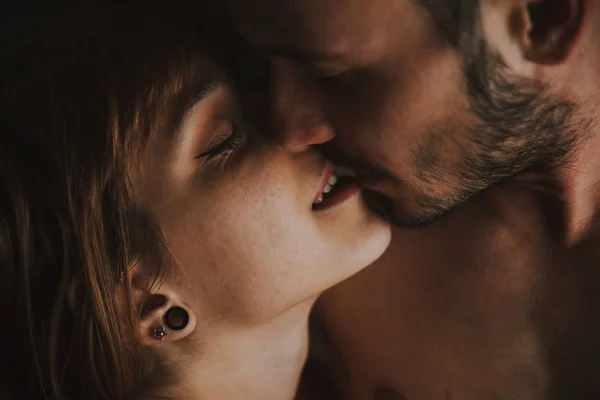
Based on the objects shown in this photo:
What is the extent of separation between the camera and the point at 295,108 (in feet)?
2.85

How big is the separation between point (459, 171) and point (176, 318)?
453 millimetres

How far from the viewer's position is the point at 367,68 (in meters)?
0.83

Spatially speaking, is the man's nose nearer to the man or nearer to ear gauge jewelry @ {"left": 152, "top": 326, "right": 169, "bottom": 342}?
the man

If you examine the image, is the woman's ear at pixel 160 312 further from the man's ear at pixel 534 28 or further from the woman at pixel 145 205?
the man's ear at pixel 534 28

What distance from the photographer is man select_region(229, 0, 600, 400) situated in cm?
79

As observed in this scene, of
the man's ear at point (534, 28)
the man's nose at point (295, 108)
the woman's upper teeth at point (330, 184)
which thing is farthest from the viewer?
the woman's upper teeth at point (330, 184)

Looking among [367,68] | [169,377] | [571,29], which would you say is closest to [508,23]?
[571,29]

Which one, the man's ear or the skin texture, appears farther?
the skin texture

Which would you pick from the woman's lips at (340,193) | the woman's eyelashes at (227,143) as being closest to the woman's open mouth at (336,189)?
the woman's lips at (340,193)

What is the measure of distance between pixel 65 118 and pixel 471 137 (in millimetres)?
553

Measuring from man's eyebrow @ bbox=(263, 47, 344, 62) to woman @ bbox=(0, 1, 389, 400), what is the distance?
8 cm

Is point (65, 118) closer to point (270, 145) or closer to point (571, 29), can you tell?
point (270, 145)

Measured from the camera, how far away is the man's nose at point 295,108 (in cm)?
87

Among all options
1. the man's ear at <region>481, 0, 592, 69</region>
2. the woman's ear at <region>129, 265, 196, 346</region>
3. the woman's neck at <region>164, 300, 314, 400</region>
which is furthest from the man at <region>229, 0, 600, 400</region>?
the woman's ear at <region>129, 265, 196, 346</region>
